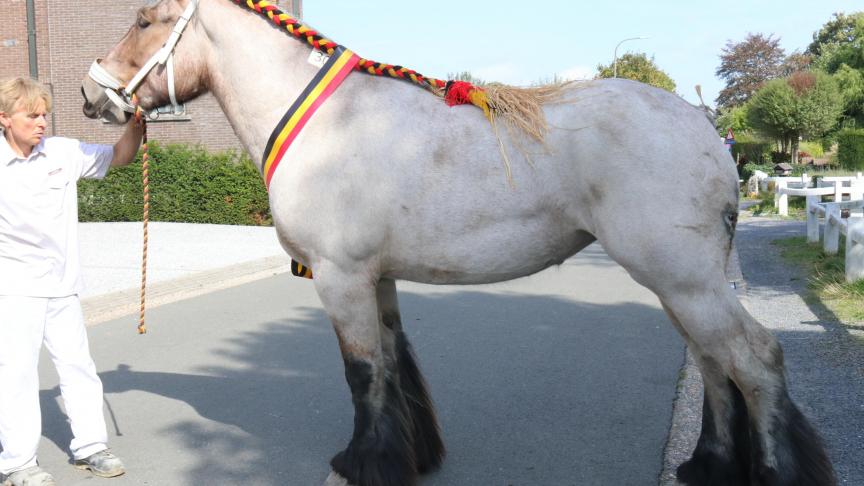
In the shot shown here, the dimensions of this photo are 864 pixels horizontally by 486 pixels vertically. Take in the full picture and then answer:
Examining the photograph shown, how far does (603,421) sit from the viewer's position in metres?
4.77

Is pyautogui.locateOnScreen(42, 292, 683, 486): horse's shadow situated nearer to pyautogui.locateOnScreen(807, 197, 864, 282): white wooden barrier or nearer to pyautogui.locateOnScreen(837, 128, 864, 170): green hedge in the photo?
pyautogui.locateOnScreen(807, 197, 864, 282): white wooden barrier

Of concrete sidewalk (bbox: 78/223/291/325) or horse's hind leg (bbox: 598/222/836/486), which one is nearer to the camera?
horse's hind leg (bbox: 598/222/836/486)

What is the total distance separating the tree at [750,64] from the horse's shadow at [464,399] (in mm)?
72676

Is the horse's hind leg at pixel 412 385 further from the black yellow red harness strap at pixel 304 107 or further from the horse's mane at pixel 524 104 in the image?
the horse's mane at pixel 524 104

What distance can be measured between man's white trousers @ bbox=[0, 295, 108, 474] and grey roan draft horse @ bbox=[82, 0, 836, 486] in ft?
3.39

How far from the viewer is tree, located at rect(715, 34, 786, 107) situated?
73.8 metres

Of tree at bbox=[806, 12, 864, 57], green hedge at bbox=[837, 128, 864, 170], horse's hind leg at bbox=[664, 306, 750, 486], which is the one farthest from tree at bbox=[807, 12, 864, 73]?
horse's hind leg at bbox=[664, 306, 750, 486]

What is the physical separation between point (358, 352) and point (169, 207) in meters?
16.9

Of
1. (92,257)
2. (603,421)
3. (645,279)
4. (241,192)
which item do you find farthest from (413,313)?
(241,192)

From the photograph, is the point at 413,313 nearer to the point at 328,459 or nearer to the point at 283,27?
the point at 328,459

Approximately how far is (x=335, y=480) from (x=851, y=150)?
1272 inches

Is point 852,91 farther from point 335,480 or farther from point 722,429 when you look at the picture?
point 335,480

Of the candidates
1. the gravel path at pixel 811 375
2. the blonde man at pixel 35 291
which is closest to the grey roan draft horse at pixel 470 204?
the blonde man at pixel 35 291

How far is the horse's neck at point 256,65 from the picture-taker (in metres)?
3.65
